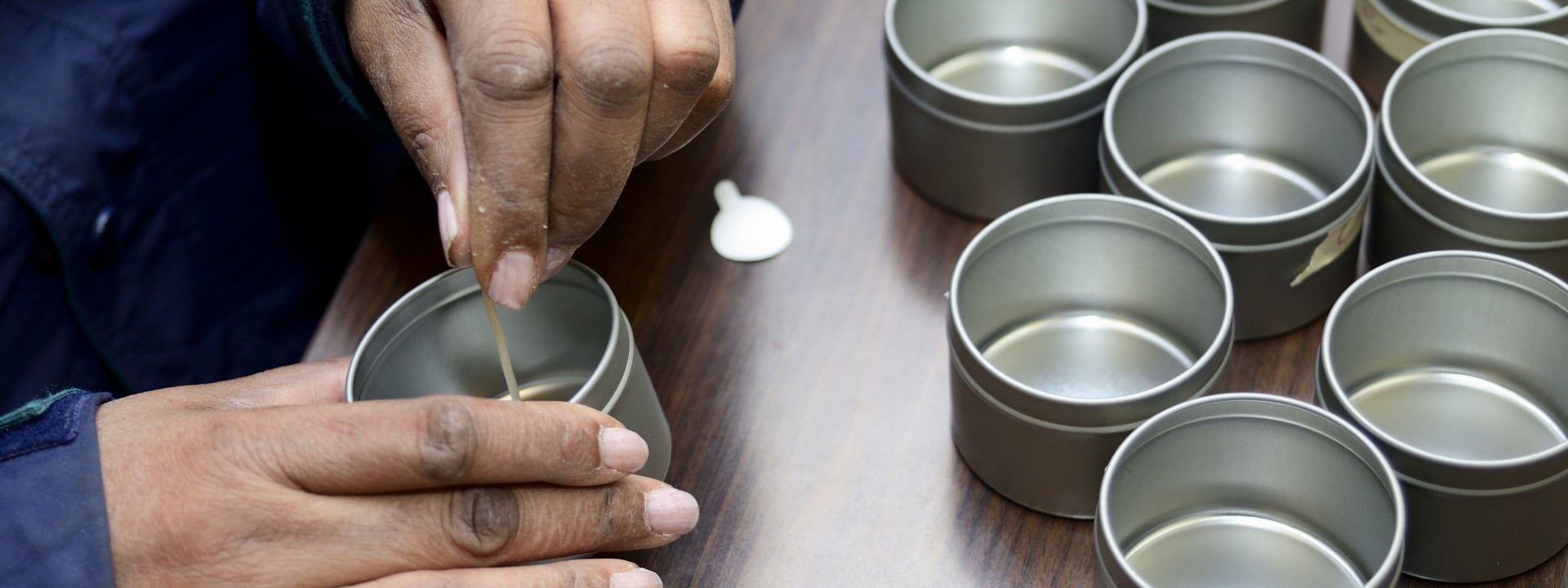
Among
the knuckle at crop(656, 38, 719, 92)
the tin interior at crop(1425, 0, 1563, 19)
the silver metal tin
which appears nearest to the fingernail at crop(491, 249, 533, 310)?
the knuckle at crop(656, 38, 719, 92)

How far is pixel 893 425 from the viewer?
72 centimetres

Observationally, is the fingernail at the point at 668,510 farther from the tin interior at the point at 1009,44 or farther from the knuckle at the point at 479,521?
the tin interior at the point at 1009,44

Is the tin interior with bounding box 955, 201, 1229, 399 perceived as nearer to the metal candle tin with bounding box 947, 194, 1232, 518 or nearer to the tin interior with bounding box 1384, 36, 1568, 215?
the metal candle tin with bounding box 947, 194, 1232, 518

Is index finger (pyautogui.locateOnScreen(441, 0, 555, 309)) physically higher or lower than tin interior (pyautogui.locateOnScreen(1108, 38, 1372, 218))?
higher

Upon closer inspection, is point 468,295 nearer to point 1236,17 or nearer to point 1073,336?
point 1073,336

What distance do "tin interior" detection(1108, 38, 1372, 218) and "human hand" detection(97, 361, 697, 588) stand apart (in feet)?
1.23

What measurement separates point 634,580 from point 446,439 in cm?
11

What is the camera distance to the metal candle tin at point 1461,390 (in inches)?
22.5

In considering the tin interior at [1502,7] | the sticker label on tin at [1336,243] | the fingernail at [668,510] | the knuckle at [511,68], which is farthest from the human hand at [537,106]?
the tin interior at [1502,7]

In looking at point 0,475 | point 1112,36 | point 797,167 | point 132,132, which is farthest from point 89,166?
point 1112,36

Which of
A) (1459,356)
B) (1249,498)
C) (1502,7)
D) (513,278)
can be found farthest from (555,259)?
(1502,7)

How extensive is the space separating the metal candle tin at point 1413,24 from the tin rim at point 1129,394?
22cm

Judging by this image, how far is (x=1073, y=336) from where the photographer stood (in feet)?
2.46

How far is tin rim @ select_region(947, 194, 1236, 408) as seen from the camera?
1.95ft
